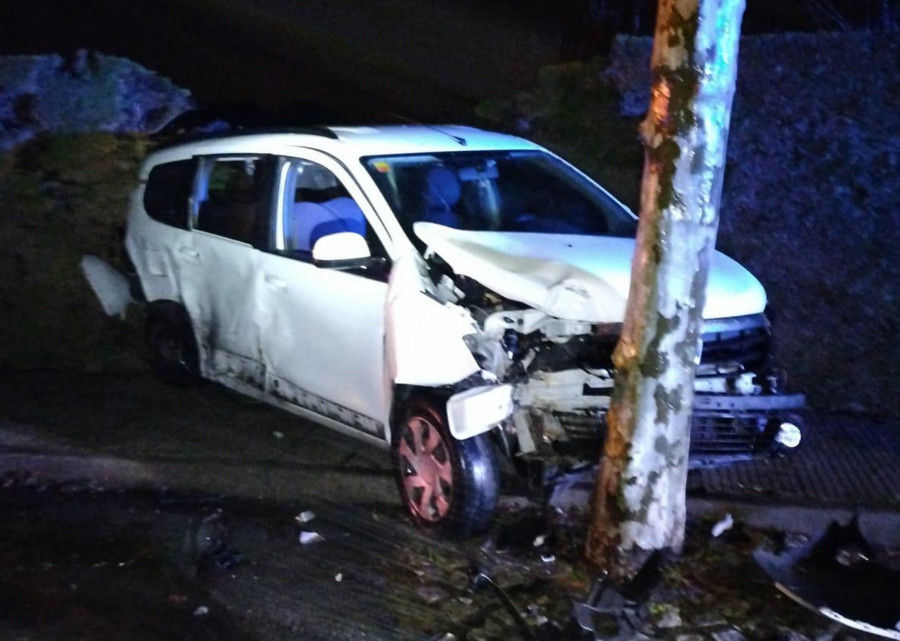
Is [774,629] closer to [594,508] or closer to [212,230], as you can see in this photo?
[594,508]

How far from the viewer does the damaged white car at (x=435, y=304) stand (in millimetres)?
4852

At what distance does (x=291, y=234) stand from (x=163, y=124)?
3.05 metres

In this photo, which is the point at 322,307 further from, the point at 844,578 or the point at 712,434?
the point at 844,578

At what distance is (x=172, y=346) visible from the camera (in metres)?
7.15

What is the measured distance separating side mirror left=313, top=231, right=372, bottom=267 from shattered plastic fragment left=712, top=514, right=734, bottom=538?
2201 mm

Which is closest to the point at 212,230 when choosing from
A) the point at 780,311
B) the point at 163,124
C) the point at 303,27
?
the point at 163,124

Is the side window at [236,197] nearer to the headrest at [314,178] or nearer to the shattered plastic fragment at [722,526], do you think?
the headrest at [314,178]

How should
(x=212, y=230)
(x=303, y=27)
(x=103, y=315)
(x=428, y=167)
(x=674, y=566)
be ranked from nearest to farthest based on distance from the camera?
1. (x=674, y=566)
2. (x=428, y=167)
3. (x=212, y=230)
4. (x=103, y=315)
5. (x=303, y=27)

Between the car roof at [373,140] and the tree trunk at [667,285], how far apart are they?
1.81 m

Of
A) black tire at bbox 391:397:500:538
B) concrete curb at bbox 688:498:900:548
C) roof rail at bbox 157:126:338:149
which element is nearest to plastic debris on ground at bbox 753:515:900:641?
concrete curb at bbox 688:498:900:548

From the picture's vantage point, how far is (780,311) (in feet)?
22.8

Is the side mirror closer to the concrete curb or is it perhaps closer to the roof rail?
the roof rail

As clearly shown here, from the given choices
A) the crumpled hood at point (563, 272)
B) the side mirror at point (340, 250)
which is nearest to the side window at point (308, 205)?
the side mirror at point (340, 250)

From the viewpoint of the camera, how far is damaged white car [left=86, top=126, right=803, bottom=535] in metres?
4.85
